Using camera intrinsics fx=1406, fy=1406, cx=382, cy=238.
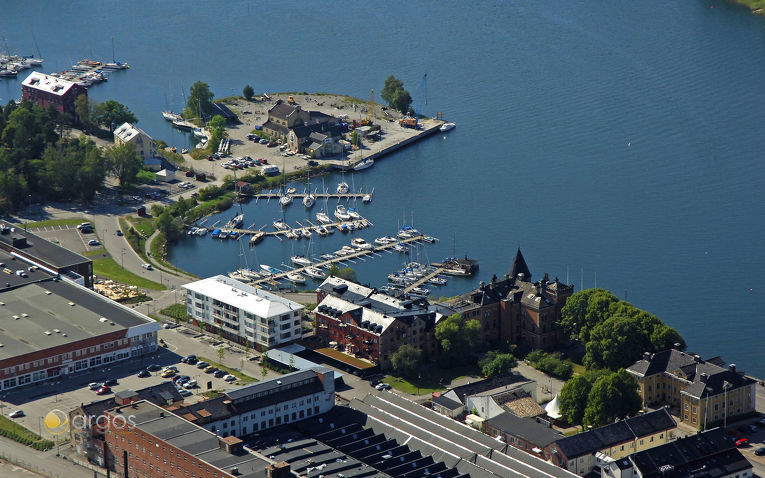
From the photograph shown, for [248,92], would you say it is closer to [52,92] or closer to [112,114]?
[112,114]

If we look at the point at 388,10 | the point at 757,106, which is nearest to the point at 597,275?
the point at 757,106

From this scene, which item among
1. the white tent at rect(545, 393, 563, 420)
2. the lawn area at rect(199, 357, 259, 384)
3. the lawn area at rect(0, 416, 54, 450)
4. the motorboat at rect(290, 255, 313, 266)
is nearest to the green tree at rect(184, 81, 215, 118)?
the motorboat at rect(290, 255, 313, 266)

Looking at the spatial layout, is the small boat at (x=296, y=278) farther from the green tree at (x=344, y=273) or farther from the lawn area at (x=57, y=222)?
the lawn area at (x=57, y=222)

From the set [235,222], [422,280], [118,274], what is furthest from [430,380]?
[235,222]

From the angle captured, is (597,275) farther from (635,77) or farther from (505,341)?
(635,77)

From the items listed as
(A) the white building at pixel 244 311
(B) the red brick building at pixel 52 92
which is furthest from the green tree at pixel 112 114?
(A) the white building at pixel 244 311

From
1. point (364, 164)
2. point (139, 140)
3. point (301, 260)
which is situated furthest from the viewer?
point (364, 164)
